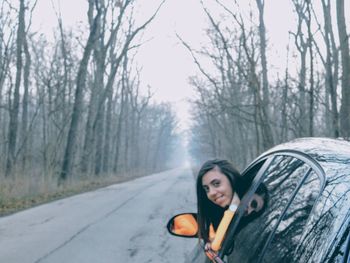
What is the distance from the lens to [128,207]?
1575 centimetres

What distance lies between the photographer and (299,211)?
6.62 ft

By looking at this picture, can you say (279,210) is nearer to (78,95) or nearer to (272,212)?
(272,212)

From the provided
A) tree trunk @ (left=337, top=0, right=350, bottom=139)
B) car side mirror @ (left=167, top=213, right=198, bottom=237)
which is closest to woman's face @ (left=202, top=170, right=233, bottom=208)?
car side mirror @ (left=167, top=213, right=198, bottom=237)

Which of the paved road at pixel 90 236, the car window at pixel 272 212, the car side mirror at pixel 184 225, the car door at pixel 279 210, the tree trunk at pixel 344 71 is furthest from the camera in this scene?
the tree trunk at pixel 344 71

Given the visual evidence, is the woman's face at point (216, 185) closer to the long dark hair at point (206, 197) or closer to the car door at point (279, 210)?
the long dark hair at point (206, 197)

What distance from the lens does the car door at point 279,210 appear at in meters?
1.95

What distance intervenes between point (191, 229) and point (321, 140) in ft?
3.86

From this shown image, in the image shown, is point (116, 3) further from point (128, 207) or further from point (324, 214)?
point (324, 214)

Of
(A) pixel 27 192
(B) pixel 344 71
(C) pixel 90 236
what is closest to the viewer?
(C) pixel 90 236

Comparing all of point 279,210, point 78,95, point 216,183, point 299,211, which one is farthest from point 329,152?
point 78,95

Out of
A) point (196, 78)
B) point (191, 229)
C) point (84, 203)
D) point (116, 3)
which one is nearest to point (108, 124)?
point (196, 78)

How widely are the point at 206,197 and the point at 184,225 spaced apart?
335 millimetres

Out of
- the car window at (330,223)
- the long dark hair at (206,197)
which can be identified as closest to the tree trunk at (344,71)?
the long dark hair at (206,197)

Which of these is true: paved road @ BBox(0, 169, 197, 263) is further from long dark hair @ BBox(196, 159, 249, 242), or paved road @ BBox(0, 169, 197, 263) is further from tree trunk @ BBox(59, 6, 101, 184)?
tree trunk @ BBox(59, 6, 101, 184)
